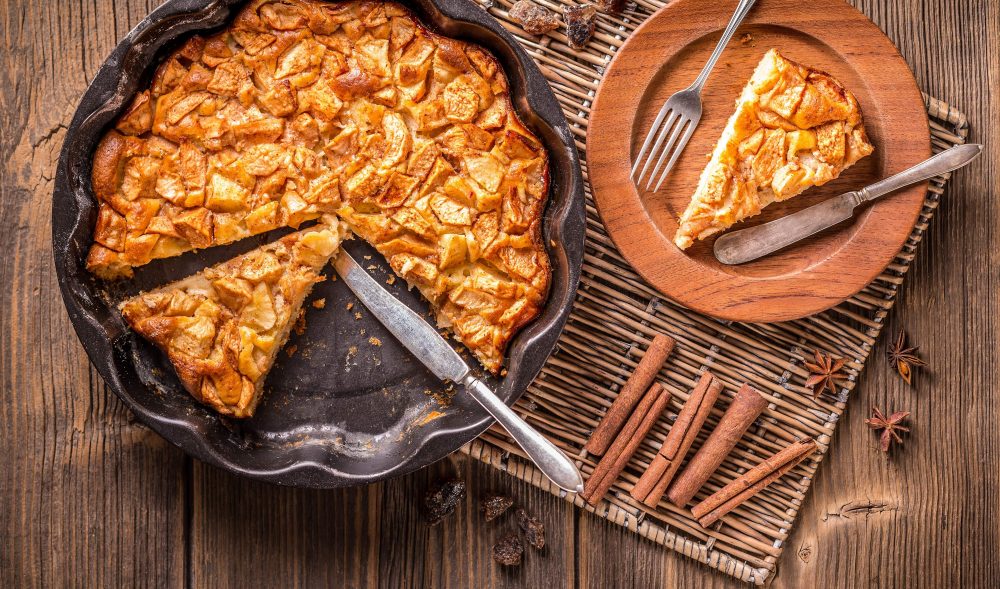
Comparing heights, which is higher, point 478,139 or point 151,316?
point 478,139

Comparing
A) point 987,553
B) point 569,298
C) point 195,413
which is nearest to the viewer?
point 569,298

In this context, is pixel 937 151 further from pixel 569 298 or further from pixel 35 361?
pixel 35 361

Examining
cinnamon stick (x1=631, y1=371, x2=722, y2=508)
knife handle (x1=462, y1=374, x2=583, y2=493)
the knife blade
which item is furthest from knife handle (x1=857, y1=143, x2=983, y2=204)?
the knife blade

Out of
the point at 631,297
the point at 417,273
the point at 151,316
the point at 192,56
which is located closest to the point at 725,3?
the point at 631,297

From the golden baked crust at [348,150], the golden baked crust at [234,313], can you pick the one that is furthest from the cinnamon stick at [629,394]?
the golden baked crust at [234,313]

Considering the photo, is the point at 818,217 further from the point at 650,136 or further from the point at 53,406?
the point at 53,406

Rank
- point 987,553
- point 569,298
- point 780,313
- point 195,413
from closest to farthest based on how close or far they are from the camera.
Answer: point 569,298, point 195,413, point 780,313, point 987,553

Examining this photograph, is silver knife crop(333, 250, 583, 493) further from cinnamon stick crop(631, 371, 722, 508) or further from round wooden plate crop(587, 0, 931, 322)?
round wooden plate crop(587, 0, 931, 322)
